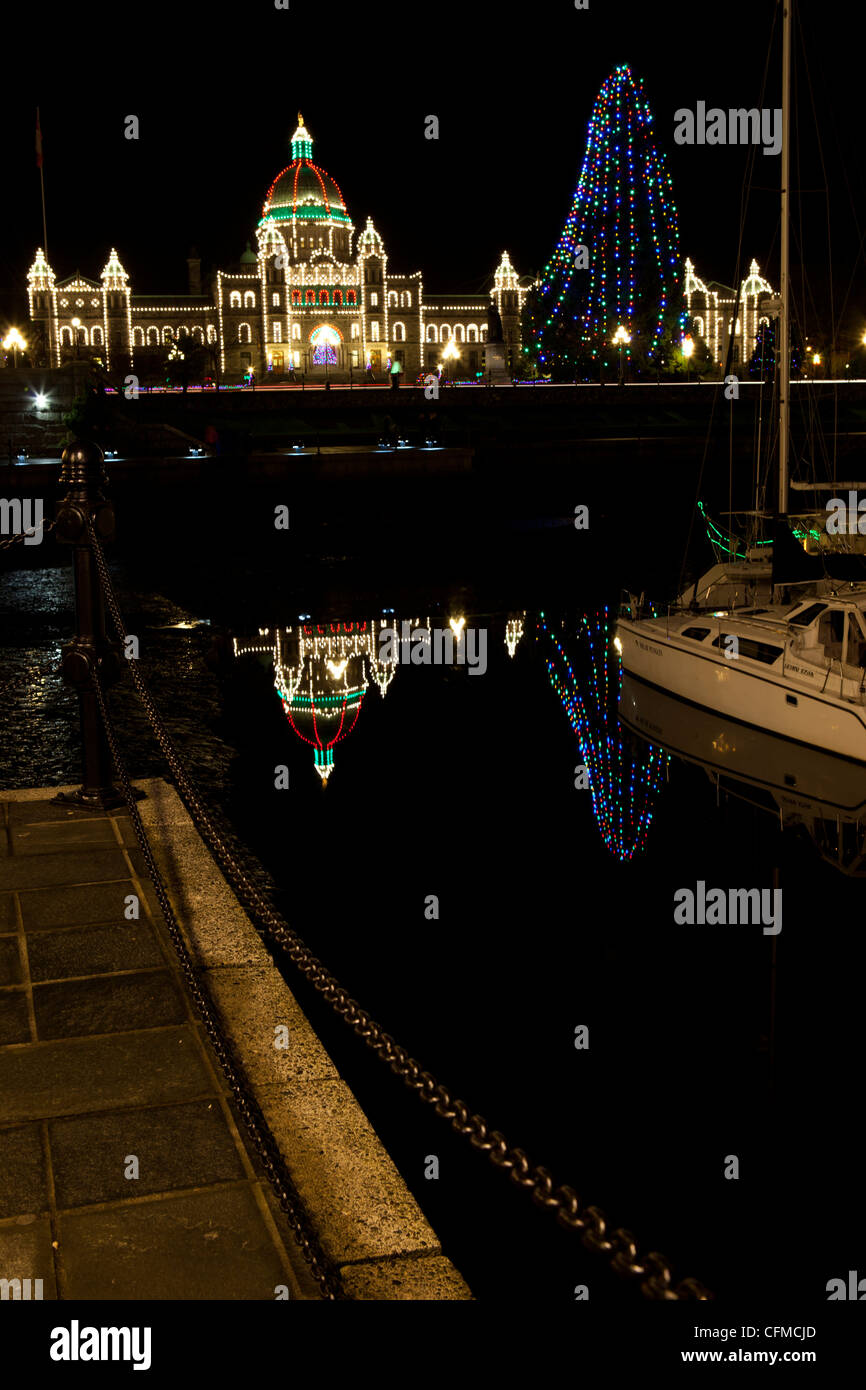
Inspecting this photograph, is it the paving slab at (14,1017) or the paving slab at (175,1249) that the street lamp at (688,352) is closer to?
the paving slab at (14,1017)

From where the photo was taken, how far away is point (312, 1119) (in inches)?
203

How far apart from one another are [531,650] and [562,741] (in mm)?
5522

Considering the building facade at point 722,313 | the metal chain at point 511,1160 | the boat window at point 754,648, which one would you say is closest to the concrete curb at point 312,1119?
the metal chain at point 511,1160

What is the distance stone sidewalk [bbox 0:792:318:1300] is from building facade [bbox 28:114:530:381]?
123 meters

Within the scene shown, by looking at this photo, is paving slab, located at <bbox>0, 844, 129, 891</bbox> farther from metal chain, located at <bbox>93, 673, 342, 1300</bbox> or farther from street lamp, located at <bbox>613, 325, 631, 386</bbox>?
street lamp, located at <bbox>613, 325, 631, 386</bbox>

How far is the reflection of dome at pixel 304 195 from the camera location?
134 metres

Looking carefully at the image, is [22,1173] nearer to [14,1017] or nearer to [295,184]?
[14,1017]

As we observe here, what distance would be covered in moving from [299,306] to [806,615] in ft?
406

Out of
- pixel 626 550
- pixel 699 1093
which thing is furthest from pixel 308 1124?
pixel 626 550

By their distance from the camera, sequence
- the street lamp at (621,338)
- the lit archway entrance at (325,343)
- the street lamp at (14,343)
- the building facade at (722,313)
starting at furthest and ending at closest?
the lit archway entrance at (325,343) → the building facade at (722,313) → the street lamp at (621,338) → the street lamp at (14,343)

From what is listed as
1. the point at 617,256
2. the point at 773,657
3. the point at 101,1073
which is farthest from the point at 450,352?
the point at 101,1073

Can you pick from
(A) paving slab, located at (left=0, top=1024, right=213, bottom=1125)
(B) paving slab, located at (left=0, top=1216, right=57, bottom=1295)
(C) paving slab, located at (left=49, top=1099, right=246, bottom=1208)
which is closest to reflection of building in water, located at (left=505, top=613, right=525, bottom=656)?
(A) paving slab, located at (left=0, top=1024, right=213, bottom=1125)

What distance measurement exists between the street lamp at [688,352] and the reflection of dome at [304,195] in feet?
197
